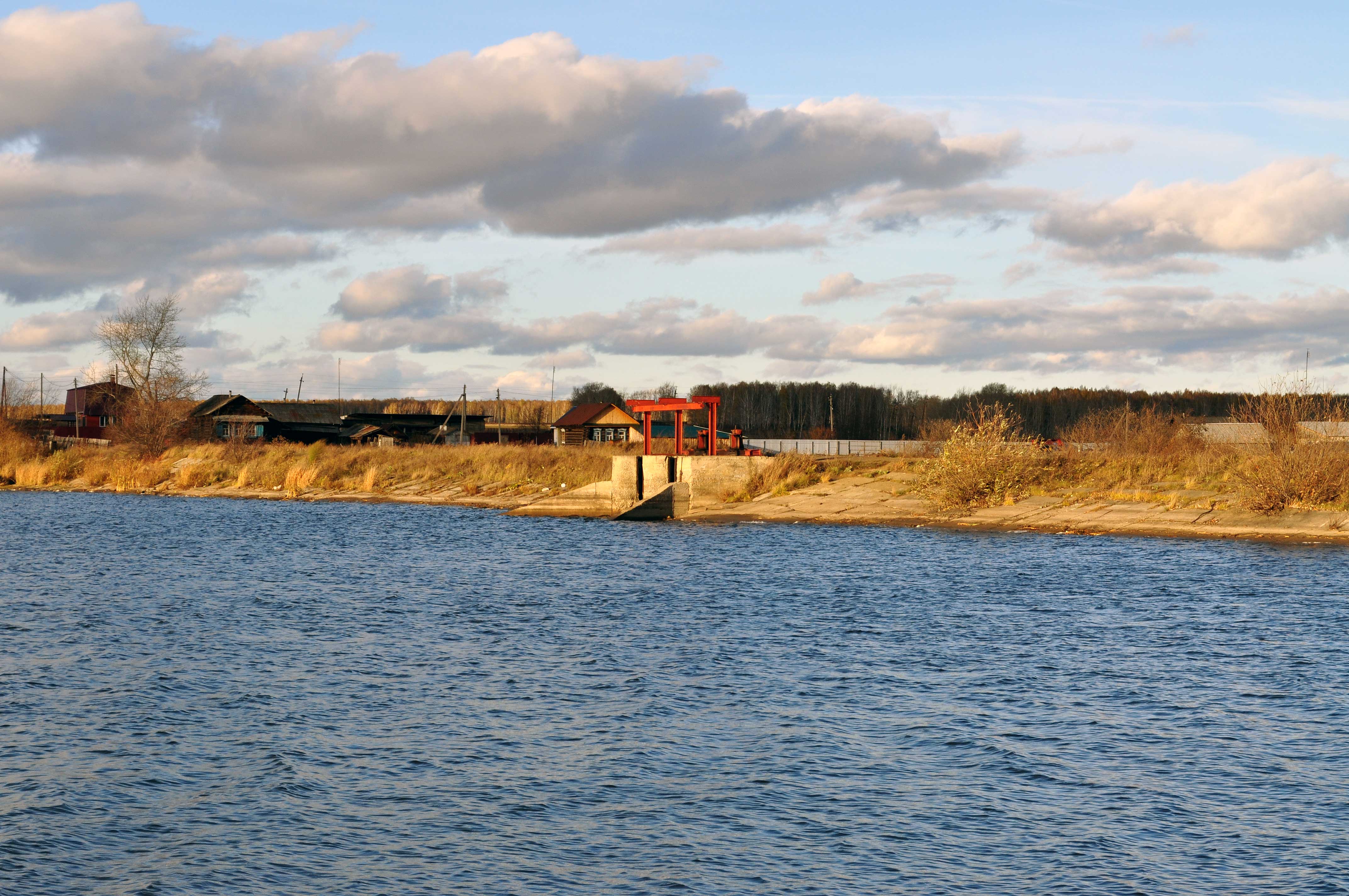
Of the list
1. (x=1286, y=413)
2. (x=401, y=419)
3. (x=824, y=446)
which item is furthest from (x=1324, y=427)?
(x=401, y=419)

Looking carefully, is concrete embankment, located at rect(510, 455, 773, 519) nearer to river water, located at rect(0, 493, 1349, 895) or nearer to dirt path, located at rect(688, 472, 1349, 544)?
dirt path, located at rect(688, 472, 1349, 544)

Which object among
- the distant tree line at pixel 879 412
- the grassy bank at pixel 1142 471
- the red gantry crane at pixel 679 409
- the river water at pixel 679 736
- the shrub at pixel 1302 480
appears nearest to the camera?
the river water at pixel 679 736

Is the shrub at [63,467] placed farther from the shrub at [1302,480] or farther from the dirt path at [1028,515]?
the shrub at [1302,480]

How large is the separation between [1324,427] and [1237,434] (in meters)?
18.5

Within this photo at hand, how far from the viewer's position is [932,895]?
10914mm

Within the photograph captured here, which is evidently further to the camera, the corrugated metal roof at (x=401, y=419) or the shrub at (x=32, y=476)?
the corrugated metal roof at (x=401, y=419)

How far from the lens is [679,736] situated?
53.9ft

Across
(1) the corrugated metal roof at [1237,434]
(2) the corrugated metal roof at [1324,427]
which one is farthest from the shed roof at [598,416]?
(2) the corrugated metal roof at [1324,427]

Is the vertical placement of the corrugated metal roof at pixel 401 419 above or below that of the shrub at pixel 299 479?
above

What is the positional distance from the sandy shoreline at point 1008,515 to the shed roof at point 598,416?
47251 millimetres

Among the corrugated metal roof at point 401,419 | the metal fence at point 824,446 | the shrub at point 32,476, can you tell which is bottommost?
the shrub at point 32,476

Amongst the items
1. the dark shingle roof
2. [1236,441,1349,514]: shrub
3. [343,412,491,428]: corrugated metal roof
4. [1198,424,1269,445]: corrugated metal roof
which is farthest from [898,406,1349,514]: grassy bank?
[343,412,491,428]: corrugated metal roof

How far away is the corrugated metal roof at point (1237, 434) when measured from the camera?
47.0 meters

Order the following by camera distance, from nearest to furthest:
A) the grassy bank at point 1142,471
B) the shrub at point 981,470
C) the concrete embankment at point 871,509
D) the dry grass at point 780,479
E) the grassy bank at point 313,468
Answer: the concrete embankment at point 871,509 < the grassy bank at point 1142,471 < the shrub at point 981,470 < the dry grass at point 780,479 < the grassy bank at point 313,468
